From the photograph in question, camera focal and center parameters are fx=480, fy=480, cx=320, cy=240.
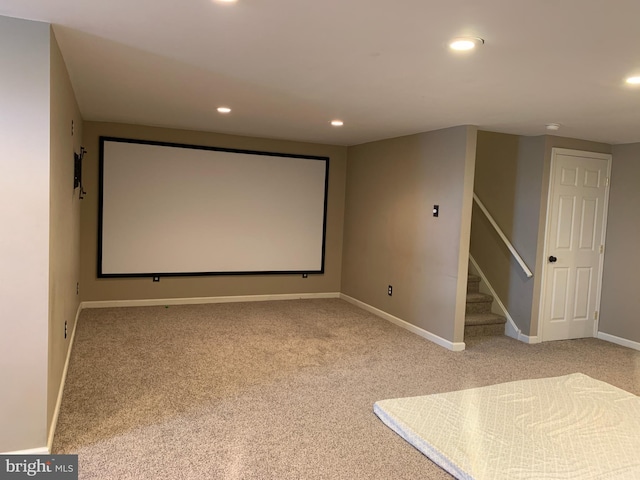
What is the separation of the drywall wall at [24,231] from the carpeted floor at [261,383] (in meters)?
0.34

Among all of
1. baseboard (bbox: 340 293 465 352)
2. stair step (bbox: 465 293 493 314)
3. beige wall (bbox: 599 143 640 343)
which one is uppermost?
beige wall (bbox: 599 143 640 343)

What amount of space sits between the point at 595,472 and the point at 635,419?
3.25ft

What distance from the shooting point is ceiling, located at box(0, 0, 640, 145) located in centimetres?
223

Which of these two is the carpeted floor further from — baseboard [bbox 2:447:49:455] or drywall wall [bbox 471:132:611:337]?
drywall wall [bbox 471:132:611:337]

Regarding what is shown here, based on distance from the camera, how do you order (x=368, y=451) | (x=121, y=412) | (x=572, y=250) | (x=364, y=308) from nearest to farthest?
(x=368, y=451) → (x=121, y=412) → (x=572, y=250) → (x=364, y=308)

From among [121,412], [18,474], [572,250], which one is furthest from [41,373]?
[572,250]

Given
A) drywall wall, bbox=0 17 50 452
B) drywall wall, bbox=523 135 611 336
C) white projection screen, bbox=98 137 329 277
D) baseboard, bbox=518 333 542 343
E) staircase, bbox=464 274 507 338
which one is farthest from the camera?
white projection screen, bbox=98 137 329 277

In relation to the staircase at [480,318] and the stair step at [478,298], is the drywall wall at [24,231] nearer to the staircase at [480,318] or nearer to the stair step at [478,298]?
the staircase at [480,318]

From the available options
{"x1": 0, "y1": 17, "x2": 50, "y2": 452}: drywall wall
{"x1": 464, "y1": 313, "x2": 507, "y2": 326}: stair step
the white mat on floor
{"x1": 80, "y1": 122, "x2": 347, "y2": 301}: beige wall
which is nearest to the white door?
{"x1": 464, "y1": 313, "x2": 507, "y2": 326}: stair step

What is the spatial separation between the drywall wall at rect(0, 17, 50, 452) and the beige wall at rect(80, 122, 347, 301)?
3532mm

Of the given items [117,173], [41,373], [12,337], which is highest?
[117,173]

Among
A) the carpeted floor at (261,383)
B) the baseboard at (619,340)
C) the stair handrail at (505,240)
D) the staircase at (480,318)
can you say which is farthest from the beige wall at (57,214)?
the baseboard at (619,340)

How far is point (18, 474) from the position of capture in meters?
2.43

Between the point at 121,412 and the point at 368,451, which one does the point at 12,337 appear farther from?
the point at 368,451
